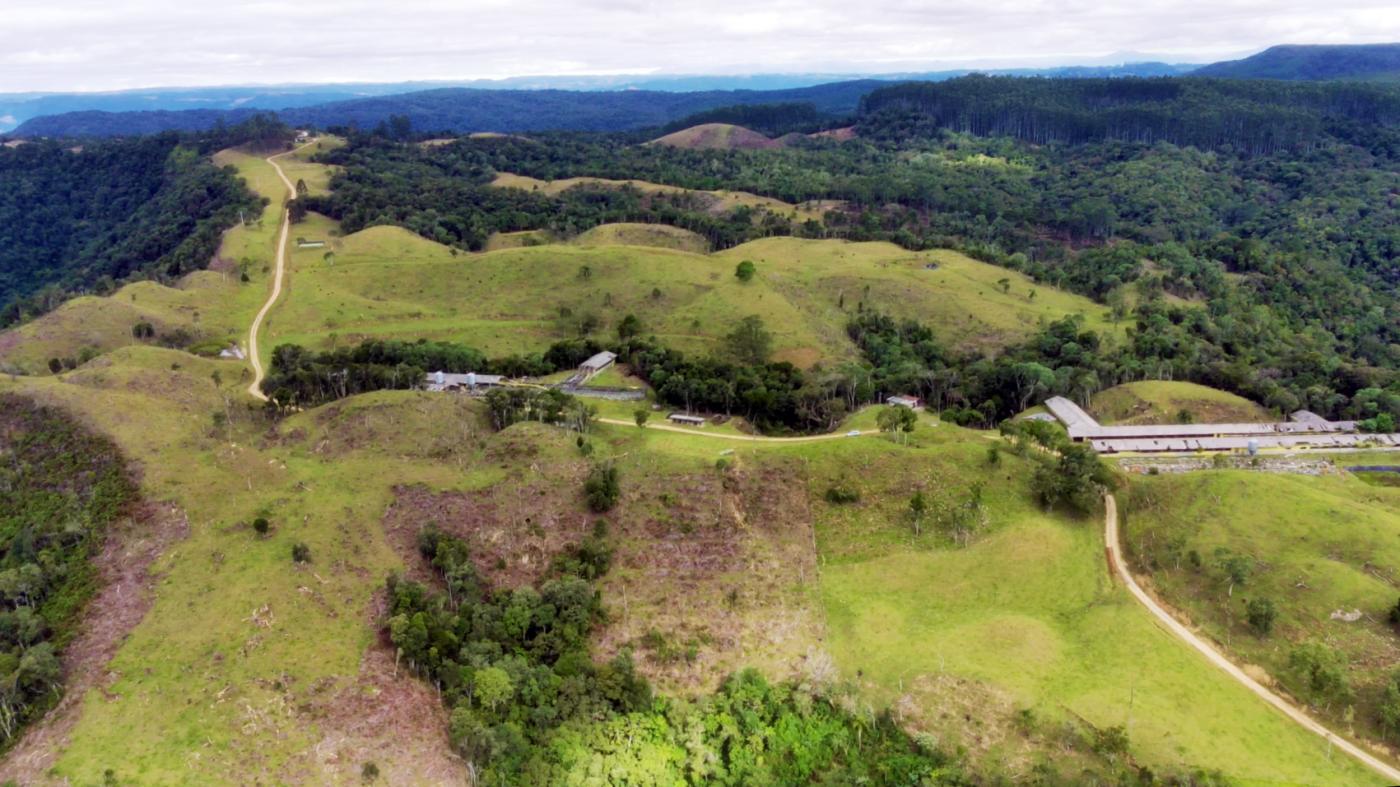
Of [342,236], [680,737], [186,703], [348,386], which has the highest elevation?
[342,236]

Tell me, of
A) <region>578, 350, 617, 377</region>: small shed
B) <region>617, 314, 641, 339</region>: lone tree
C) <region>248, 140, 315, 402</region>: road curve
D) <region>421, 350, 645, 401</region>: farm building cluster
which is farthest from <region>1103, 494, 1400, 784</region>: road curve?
<region>248, 140, 315, 402</region>: road curve

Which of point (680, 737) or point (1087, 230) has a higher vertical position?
point (1087, 230)

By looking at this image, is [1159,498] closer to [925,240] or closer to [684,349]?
[684,349]

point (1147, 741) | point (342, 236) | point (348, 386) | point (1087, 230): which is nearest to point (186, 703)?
point (348, 386)

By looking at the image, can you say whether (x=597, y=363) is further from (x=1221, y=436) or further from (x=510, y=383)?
(x=1221, y=436)

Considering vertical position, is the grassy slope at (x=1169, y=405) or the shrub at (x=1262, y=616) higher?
the grassy slope at (x=1169, y=405)

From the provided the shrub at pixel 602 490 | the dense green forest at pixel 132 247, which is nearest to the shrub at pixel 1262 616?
the shrub at pixel 602 490

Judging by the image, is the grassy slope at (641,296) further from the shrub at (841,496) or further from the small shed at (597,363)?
the shrub at (841,496)
